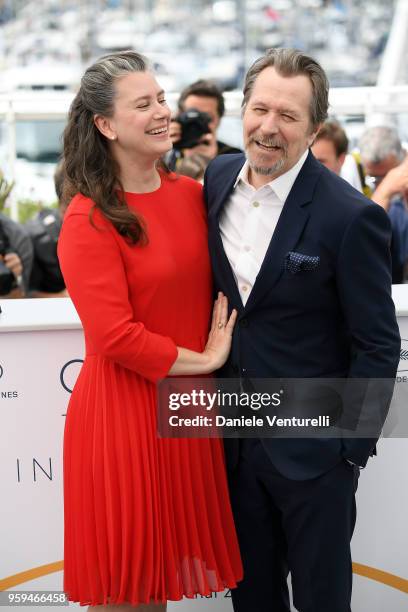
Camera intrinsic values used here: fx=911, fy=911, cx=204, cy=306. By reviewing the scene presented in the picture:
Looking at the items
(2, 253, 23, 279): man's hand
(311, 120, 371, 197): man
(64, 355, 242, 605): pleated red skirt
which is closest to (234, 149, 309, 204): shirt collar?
(64, 355, 242, 605): pleated red skirt

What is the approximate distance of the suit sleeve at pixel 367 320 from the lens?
219 centimetres

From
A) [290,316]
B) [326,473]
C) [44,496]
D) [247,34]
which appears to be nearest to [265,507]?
[326,473]

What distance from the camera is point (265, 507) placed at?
246 centimetres

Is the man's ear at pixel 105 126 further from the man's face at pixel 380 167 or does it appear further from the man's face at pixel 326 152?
the man's face at pixel 380 167

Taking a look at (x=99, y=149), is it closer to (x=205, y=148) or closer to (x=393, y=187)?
(x=205, y=148)

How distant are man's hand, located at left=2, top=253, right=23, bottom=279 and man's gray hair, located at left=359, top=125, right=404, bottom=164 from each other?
1986 millimetres

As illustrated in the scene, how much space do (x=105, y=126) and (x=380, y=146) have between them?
282cm

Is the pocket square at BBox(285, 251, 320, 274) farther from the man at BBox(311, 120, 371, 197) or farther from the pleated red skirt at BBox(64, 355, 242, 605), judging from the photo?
the man at BBox(311, 120, 371, 197)

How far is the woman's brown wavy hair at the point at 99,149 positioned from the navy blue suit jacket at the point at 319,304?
0.87ft

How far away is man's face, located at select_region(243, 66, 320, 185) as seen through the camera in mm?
2268

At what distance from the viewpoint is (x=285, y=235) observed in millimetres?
2271

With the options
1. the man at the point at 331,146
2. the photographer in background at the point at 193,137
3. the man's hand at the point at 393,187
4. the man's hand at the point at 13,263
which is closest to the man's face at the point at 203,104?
the photographer in background at the point at 193,137

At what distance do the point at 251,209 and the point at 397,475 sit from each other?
1.02 metres

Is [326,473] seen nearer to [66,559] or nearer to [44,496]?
[66,559]
